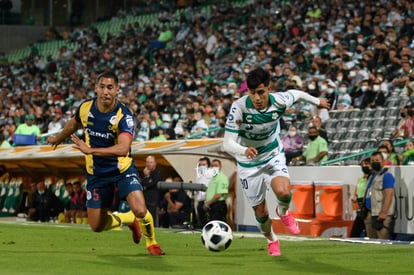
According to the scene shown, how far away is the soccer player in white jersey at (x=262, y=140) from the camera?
12.7 m

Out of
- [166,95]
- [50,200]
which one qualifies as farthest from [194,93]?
[50,200]

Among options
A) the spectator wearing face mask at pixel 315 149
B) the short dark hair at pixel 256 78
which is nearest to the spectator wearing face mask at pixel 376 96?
the spectator wearing face mask at pixel 315 149

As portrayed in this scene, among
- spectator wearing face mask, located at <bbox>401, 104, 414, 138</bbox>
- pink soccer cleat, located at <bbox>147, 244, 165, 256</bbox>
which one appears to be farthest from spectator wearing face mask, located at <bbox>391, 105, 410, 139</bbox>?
pink soccer cleat, located at <bbox>147, 244, 165, 256</bbox>

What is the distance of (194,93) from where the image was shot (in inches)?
1281

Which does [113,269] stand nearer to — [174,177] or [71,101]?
[174,177]

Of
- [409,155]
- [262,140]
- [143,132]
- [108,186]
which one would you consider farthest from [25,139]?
[262,140]

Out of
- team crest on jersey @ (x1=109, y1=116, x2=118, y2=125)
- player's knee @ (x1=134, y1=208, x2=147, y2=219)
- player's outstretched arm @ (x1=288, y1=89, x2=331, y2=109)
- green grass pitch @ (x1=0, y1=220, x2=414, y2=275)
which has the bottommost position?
green grass pitch @ (x1=0, y1=220, x2=414, y2=275)

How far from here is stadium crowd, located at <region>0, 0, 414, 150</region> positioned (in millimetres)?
26219

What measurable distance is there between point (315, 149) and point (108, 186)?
10032 mm

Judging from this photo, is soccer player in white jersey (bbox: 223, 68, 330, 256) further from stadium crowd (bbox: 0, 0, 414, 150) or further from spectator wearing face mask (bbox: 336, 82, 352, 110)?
spectator wearing face mask (bbox: 336, 82, 352, 110)

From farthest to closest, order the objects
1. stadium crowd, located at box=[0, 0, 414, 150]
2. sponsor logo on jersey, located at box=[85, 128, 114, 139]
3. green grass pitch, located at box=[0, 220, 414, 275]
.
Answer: stadium crowd, located at box=[0, 0, 414, 150], sponsor logo on jersey, located at box=[85, 128, 114, 139], green grass pitch, located at box=[0, 220, 414, 275]

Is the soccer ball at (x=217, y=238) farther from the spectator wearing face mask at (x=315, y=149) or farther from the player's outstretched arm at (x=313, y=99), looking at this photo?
the spectator wearing face mask at (x=315, y=149)

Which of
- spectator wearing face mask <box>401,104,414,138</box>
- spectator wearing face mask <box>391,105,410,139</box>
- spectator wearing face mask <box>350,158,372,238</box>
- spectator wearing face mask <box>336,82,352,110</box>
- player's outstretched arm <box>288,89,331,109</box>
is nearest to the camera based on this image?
player's outstretched arm <box>288,89,331,109</box>

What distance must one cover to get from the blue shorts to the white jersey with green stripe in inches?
54.2
